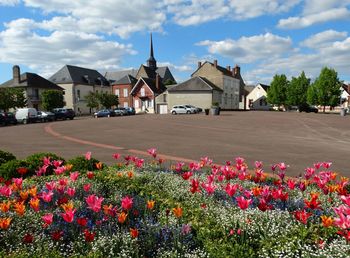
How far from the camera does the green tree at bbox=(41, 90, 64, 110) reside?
54.9 m

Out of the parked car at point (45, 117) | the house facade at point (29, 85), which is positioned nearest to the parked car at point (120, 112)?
the parked car at point (45, 117)

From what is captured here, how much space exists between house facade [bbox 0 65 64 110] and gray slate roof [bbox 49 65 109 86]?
896cm

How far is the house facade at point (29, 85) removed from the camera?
5803 centimetres

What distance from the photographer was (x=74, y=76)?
7100 centimetres

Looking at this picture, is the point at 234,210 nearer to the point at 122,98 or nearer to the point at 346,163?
the point at 346,163

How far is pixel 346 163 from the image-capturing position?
9.59 metres

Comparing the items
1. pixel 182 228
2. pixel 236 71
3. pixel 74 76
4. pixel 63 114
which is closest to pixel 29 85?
pixel 74 76

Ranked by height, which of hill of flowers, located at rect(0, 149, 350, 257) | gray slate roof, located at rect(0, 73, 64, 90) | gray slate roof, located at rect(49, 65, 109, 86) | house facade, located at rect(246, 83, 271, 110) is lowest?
hill of flowers, located at rect(0, 149, 350, 257)

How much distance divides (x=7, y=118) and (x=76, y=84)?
34.9 m

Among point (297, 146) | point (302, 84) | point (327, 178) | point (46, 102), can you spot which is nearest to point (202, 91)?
point (302, 84)

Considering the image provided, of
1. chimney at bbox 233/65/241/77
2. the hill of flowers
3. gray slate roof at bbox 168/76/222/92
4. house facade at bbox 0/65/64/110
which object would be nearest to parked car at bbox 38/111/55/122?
house facade at bbox 0/65/64/110

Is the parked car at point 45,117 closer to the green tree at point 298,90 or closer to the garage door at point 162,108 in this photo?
the garage door at point 162,108

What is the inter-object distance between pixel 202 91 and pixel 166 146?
45677mm

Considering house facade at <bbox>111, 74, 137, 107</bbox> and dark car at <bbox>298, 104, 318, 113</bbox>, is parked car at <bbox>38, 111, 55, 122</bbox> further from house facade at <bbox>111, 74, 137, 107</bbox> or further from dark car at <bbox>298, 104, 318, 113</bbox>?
dark car at <bbox>298, 104, 318, 113</bbox>
